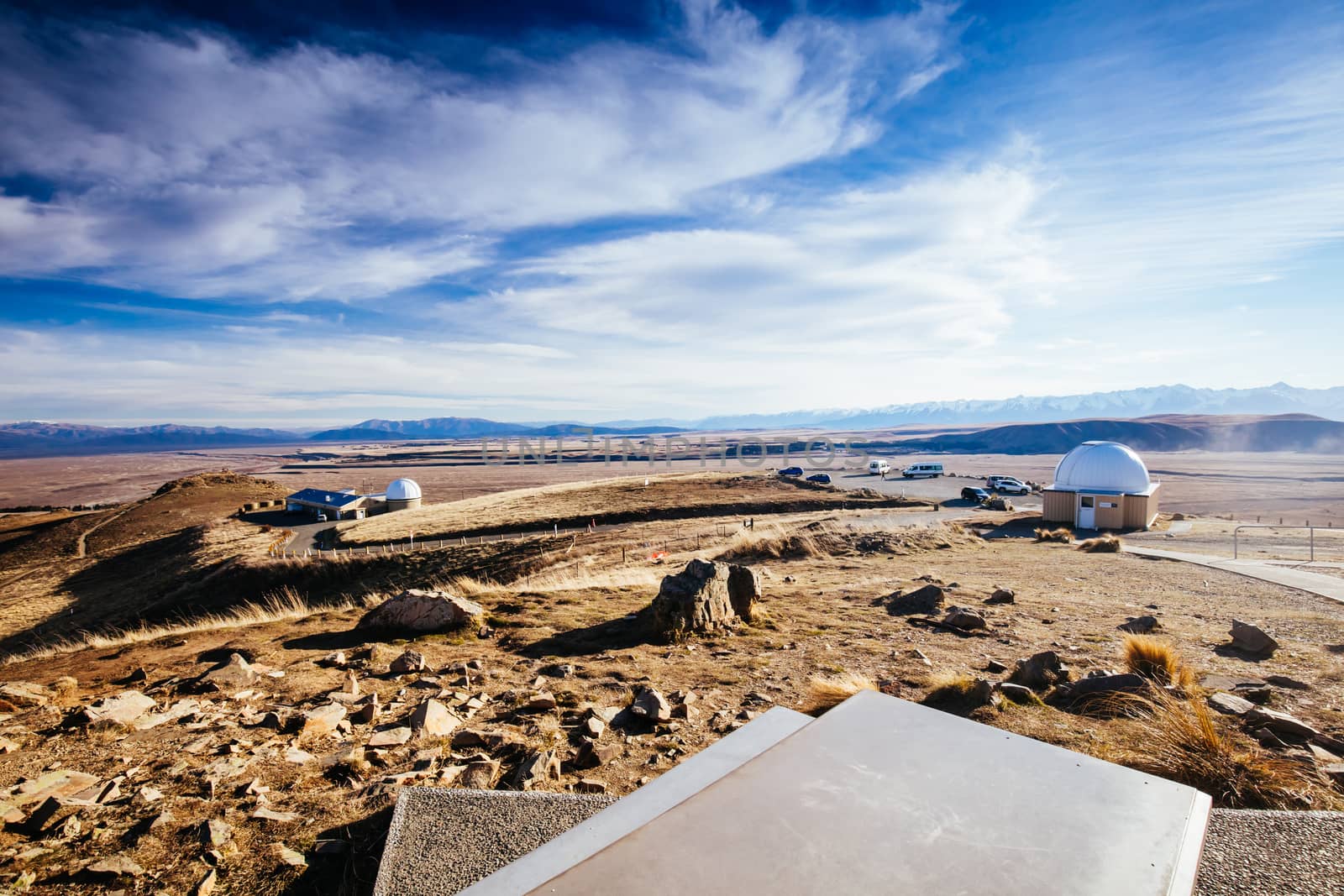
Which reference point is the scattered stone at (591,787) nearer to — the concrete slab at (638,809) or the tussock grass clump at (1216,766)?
the concrete slab at (638,809)

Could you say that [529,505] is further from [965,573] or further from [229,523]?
[965,573]

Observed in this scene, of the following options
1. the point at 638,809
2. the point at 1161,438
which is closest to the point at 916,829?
the point at 638,809

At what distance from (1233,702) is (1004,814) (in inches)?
217

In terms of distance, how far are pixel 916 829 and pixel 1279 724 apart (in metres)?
5.37

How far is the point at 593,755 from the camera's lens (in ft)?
16.5

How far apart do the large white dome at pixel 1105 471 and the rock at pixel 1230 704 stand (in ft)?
104

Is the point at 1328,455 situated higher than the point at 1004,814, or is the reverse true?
the point at 1004,814

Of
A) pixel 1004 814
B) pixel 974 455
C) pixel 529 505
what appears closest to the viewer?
pixel 1004 814

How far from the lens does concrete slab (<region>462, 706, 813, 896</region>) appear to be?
234cm

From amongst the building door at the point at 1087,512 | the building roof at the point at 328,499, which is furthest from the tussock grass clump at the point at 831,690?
the building roof at the point at 328,499

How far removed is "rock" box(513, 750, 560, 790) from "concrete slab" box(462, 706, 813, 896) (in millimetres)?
2004

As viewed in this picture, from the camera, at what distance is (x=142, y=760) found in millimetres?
4824

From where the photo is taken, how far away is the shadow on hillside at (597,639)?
8703 millimetres

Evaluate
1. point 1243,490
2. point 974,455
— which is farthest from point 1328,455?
point 1243,490
